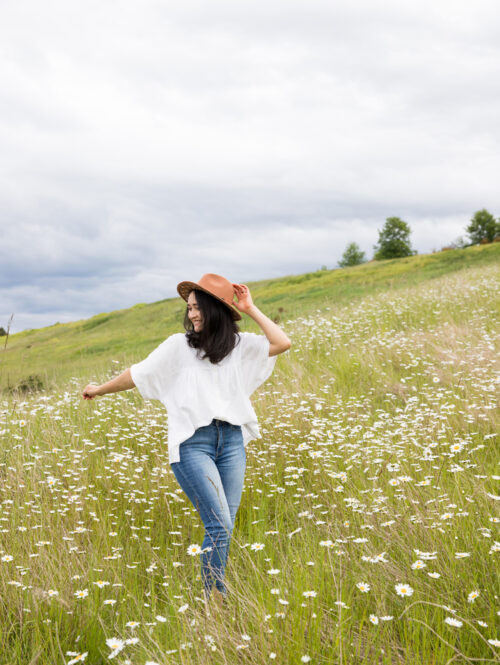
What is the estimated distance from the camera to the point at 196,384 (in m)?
Answer: 3.92

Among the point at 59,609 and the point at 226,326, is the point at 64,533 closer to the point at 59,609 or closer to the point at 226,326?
the point at 59,609

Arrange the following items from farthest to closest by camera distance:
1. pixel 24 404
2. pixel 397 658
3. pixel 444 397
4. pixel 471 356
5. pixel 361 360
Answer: pixel 361 360 → pixel 471 356 → pixel 24 404 → pixel 444 397 → pixel 397 658

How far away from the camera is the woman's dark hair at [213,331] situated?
3.97m

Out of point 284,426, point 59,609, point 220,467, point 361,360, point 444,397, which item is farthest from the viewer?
point 361,360

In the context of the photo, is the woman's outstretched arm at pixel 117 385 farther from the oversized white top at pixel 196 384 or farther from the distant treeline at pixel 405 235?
the distant treeline at pixel 405 235

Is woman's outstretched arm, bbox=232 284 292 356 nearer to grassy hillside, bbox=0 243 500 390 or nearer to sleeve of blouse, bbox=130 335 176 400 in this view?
sleeve of blouse, bbox=130 335 176 400

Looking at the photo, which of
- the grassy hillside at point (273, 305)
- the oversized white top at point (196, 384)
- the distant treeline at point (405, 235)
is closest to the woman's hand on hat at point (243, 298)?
the oversized white top at point (196, 384)

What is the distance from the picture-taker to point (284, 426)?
22.1 ft

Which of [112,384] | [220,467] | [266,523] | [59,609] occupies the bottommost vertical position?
[266,523]

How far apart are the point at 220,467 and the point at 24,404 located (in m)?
5.39

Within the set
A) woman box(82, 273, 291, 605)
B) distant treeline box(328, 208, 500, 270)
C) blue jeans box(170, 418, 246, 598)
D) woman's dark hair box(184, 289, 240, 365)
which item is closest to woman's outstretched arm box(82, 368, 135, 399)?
woman box(82, 273, 291, 605)

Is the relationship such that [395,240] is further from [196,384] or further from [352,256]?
[196,384]

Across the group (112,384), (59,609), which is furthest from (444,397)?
(59,609)

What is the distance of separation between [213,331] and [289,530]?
6.15 feet
